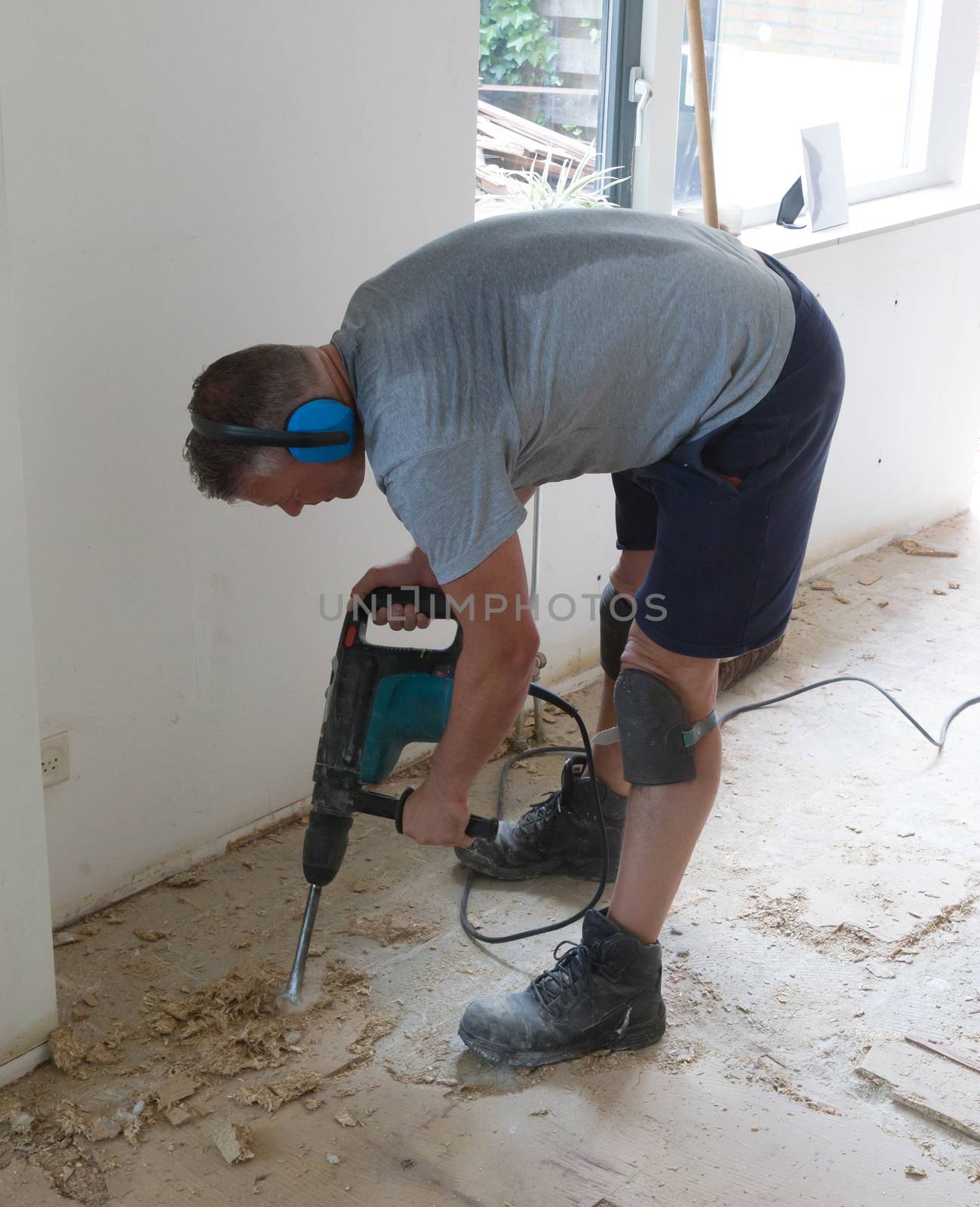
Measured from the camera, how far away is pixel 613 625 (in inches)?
89.0

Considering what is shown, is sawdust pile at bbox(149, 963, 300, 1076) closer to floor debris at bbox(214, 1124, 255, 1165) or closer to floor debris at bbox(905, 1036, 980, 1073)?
floor debris at bbox(214, 1124, 255, 1165)

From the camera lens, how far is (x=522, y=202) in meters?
2.87

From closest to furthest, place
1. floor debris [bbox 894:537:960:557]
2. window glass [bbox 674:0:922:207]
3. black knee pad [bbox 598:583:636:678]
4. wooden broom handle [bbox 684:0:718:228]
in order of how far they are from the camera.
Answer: black knee pad [bbox 598:583:636:678] → wooden broom handle [bbox 684:0:718:228] → window glass [bbox 674:0:922:207] → floor debris [bbox 894:537:960:557]

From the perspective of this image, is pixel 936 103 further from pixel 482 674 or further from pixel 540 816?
pixel 482 674

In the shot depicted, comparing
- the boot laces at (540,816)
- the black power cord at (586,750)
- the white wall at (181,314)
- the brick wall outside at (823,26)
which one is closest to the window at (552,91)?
the white wall at (181,314)

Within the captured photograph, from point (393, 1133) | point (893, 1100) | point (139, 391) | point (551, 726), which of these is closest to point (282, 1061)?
point (393, 1133)

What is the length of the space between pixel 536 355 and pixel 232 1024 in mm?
1134

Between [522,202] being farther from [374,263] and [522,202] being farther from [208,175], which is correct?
[208,175]

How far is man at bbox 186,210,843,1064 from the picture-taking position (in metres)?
1.46

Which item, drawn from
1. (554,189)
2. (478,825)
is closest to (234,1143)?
(478,825)

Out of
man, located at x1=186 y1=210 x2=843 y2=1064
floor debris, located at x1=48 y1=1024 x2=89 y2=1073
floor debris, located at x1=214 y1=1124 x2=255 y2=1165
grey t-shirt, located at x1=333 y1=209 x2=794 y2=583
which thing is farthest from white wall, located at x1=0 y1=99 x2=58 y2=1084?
grey t-shirt, located at x1=333 y1=209 x2=794 y2=583

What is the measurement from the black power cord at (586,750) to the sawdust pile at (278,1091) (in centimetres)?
44

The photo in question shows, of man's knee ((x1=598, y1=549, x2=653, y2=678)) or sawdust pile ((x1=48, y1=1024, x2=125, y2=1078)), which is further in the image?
man's knee ((x1=598, y1=549, x2=653, y2=678))

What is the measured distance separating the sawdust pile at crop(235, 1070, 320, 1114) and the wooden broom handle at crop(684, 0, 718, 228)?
6.28 feet
